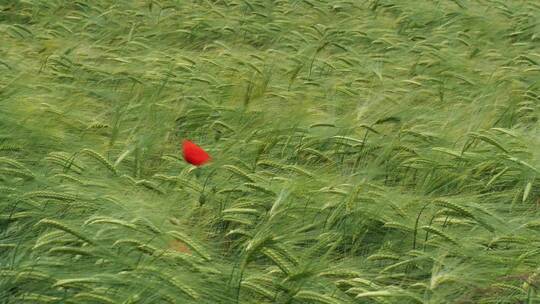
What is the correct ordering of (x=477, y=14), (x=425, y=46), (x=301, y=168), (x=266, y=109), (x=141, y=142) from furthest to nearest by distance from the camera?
1. (x=477, y=14)
2. (x=425, y=46)
3. (x=266, y=109)
4. (x=141, y=142)
5. (x=301, y=168)

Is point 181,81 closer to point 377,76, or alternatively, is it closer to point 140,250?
point 377,76

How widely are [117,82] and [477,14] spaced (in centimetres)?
225

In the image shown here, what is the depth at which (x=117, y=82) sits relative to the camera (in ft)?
10.5

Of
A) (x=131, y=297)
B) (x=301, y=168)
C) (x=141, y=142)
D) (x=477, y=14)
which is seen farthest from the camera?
(x=477, y=14)

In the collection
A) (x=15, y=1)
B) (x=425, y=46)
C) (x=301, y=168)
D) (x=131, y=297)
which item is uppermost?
(x=131, y=297)

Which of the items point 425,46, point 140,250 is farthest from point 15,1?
point 140,250

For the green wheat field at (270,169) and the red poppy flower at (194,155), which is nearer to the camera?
the green wheat field at (270,169)

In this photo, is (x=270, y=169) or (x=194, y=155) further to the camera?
(x=270, y=169)

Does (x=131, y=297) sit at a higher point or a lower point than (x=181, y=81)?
higher

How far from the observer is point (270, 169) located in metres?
2.32

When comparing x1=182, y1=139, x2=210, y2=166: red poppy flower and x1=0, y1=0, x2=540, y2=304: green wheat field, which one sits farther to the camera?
x1=182, y1=139, x2=210, y2=166: red poppy flower

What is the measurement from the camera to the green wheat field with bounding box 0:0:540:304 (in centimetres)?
163

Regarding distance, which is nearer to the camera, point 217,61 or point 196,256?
point 196,256

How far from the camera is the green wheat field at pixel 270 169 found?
163 centimetres
